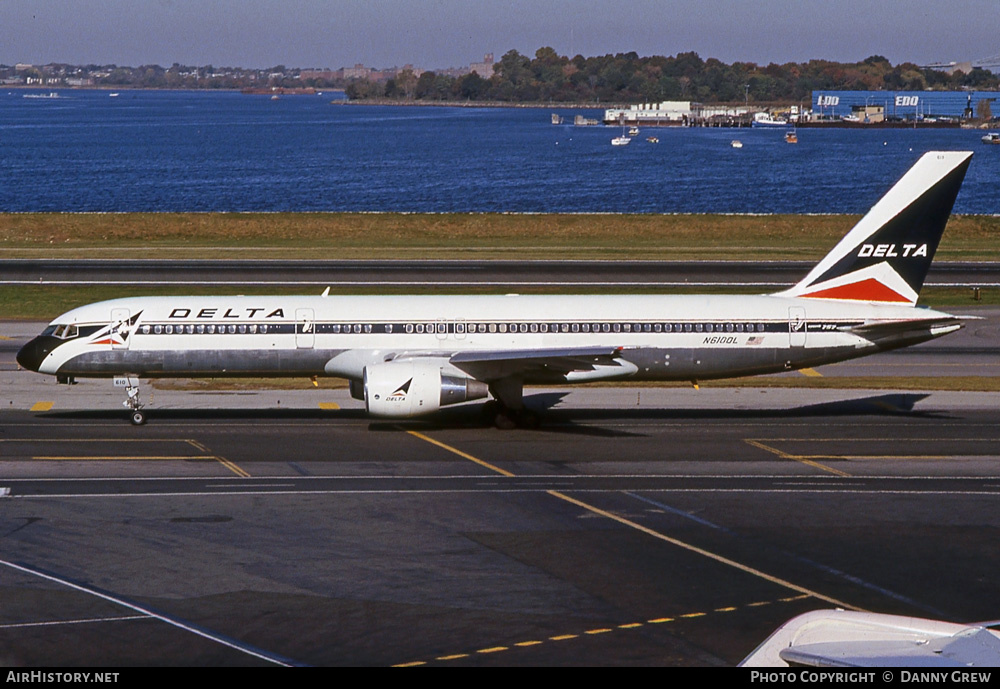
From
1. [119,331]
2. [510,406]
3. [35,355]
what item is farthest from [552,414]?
[35,355]

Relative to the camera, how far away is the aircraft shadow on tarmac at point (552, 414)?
130ft

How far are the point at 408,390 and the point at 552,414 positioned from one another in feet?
23.5

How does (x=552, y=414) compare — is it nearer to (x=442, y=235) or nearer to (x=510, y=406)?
(x=510, y=406)

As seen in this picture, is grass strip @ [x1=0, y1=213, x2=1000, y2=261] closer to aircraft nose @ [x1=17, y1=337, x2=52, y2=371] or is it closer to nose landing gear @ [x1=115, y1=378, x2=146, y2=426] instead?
nose landing gear @ [x1=115, y1=378, x2=146, y2=426]

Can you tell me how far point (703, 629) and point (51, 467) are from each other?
2054 centimetres

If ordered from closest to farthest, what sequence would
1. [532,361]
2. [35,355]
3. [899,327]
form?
[532,361]
[35,355]
[899,327]

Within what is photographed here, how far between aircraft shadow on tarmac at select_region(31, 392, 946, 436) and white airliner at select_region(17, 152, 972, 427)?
4.94ft

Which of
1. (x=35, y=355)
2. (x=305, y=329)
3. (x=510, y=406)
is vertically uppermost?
(x=305, y=329)

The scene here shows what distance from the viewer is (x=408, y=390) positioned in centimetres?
3606

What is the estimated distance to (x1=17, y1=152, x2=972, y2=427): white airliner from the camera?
3862 centimetres

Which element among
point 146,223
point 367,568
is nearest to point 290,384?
point 367,568

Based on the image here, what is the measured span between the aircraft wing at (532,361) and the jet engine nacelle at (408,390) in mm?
1120

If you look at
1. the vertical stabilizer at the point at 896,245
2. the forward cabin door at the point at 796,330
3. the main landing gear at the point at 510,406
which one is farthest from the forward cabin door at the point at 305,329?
the vertical stabilizer at the point at 896,245

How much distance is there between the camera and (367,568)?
2422 centimetres
